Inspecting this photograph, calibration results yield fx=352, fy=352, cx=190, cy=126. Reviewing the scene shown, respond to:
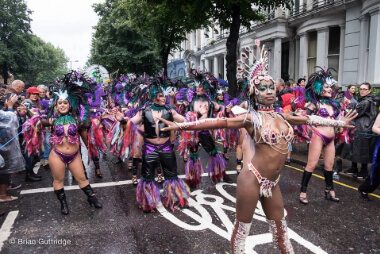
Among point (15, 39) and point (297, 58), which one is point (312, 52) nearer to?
point (297, 58)

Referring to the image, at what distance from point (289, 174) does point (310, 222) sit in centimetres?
286

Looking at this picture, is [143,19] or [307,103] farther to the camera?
[143,19]

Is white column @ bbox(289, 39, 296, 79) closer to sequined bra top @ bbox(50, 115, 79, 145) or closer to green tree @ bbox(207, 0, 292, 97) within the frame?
green tree @ bbox(207, 0, 292, 97)

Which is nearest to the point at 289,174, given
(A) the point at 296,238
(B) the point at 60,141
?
(A) the point at 296,238

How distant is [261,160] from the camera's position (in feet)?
11.3

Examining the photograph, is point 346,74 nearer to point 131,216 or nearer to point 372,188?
point 372,188

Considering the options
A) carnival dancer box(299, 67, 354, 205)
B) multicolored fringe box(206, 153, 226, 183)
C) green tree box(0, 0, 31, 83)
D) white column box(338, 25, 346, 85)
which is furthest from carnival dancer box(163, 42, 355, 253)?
green tree box(0, 0, 31, 83)

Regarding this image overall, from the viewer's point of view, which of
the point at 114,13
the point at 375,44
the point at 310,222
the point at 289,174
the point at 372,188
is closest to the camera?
the point at 310,222

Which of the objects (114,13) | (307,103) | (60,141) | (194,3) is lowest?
(60,141)

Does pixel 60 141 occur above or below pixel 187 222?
above

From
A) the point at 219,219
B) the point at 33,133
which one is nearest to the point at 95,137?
the point at 33,133

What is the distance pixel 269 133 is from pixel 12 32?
45.7 metres

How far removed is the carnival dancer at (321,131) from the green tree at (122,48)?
25.5m

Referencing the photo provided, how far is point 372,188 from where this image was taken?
585cm
